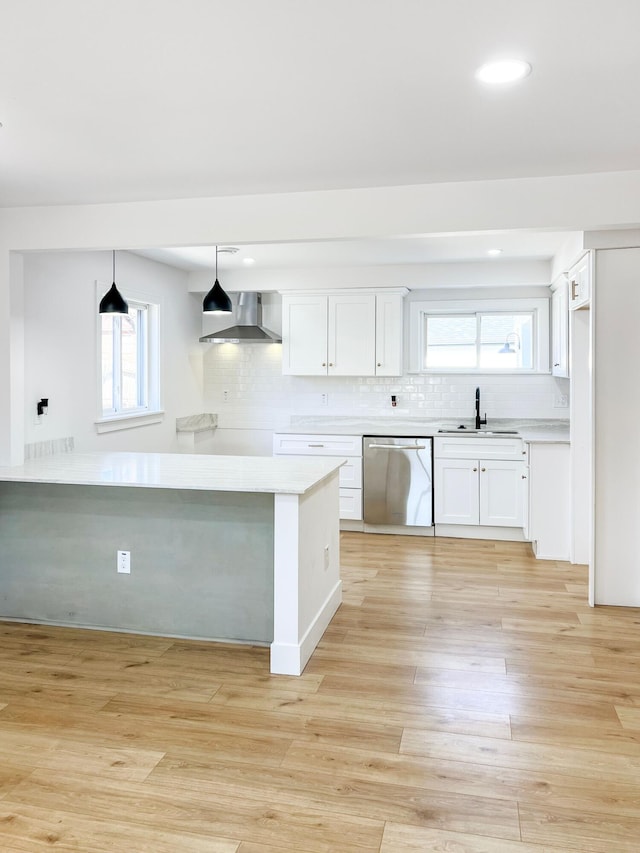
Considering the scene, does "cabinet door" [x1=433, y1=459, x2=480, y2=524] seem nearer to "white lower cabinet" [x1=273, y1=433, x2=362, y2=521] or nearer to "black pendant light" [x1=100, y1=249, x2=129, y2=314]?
"white lower cabinet" [x1=273, y1=433, x2=362, y2=521]

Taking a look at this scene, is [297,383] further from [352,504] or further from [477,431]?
[477,431]

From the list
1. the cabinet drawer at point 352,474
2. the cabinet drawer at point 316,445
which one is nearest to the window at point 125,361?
the cabinet drawer at point 316,445

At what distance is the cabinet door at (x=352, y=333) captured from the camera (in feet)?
20.9

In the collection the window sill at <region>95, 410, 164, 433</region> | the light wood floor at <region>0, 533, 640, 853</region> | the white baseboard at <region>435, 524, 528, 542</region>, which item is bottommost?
the light wood floor at <region>0, 533, 640, 853</region>

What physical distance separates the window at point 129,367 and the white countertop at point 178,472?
1018 millimetres

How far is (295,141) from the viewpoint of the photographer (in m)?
2.88

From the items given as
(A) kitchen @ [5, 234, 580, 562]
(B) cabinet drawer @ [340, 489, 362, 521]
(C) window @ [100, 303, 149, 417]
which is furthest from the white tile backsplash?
(C) window @ [100, 303, 149, 417]

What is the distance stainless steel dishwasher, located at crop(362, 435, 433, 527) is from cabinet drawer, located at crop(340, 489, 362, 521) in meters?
0.07

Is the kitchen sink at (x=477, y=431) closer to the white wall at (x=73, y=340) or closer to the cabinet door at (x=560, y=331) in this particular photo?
the cabinet door at (x=560, y=331)

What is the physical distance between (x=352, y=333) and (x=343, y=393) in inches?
26.6

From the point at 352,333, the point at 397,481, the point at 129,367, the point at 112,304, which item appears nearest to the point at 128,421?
the point at 129,367

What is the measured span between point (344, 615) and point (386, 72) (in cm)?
288

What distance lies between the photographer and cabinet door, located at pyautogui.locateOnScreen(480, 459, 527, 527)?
19.0 ft

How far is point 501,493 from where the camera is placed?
5.84m
